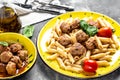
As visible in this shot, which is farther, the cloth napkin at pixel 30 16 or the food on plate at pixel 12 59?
the cloth napkin at pixel 30 16

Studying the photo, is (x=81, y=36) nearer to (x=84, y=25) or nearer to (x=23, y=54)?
(x=84, y=25)

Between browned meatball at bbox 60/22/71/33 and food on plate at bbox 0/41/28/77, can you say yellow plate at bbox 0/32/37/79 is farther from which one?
browned meatball at bbox 60/22/71/33

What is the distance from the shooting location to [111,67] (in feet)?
4.01

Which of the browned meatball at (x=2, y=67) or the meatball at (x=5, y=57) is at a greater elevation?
the meatball at (x=5, y=57)

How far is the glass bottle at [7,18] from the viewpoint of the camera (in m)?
1.33

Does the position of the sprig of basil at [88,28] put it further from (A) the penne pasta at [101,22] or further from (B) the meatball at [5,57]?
(B) the meatball at [5,57]

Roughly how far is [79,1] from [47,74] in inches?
23.5

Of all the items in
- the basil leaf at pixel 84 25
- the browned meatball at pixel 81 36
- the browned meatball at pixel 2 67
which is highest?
the basil leaf at pixel 84 25

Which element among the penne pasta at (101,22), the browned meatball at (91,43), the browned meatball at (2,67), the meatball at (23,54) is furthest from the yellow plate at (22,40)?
the penne pasta at (101,22)

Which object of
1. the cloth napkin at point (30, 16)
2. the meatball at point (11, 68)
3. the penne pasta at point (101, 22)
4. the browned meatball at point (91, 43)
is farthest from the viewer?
the cloth napkin at point (30, 16)

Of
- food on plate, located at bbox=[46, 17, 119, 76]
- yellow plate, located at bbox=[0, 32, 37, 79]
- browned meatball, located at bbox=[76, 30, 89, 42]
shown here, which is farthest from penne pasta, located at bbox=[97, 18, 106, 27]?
yellow plate, located at bbox=[0, 32, 37, 79]

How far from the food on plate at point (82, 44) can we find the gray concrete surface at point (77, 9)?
57mm

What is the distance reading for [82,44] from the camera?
4.30 feet

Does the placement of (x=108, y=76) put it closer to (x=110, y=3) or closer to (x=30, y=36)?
(x=30, y=36)
